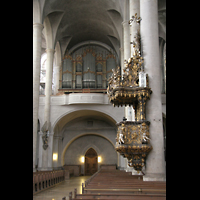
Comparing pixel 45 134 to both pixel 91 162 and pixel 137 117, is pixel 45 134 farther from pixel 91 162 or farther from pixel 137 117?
pixel 137 117

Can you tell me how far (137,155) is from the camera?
901cm

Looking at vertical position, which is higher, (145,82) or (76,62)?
(76,62)

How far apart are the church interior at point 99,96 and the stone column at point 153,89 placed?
3 cm

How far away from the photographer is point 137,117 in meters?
9.75

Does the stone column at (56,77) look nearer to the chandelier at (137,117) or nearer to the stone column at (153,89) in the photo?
the chandelier at (137,117)

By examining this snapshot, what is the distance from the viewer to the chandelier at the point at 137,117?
881cm

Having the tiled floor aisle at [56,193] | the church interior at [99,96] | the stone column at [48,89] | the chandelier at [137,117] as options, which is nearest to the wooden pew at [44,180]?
the church interior at [99,96]

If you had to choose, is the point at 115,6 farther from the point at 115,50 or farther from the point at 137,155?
the point at 137,155

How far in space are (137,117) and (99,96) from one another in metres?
11.7

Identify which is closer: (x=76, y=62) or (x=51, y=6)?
(x=51, y=6)
